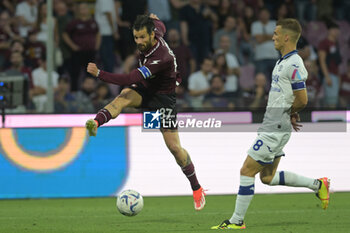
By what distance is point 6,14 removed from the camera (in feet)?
53.6

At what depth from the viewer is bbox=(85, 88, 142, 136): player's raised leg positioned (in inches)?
335

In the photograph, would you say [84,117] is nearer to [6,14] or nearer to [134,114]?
[134,114]

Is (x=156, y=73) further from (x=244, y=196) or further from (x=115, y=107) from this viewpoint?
(x=244, y=196)

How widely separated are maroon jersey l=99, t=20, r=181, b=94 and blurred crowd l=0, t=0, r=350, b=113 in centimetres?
521

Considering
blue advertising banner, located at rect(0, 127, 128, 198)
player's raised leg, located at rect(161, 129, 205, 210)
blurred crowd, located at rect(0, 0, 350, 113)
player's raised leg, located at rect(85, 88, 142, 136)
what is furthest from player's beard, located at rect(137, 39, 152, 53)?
blurred crowd, located at rect(0, 0, 350, 113)

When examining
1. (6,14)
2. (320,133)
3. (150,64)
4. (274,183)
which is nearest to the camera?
(274,183)

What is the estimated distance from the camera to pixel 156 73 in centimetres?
943

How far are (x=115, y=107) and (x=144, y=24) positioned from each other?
102 centimetres

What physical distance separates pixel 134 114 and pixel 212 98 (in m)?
2.65

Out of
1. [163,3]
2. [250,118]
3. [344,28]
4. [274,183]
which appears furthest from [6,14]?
[274,183]

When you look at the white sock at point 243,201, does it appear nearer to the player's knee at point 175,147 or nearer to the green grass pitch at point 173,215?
the green grass pitch at point 173,215

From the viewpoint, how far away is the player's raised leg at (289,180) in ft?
27.2

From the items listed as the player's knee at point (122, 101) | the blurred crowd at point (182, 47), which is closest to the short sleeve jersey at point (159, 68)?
the player's knee at point (122, 101)

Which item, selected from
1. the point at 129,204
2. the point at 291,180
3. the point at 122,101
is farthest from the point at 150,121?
the point at 291,180
